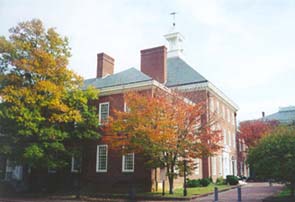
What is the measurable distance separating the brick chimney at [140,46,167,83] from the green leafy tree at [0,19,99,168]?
25.4 feet

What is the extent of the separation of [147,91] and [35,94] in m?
7.19

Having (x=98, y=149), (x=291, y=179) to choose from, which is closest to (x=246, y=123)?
(x=98, y=149)

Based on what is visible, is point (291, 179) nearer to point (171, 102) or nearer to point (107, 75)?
point (171, 102)

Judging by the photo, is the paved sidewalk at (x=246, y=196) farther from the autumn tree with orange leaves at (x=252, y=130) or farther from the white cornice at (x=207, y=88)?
the autumn tree with orange leaves at (x=252, y=130)

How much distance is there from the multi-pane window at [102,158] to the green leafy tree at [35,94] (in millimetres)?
3208

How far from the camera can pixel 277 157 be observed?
1588 centimetres

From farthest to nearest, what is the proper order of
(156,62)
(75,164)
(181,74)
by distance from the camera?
(181,74)
(156,62)
(75,164)

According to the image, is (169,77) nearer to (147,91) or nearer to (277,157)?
(147,91)

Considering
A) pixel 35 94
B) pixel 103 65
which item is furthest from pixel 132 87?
pixel 35 94

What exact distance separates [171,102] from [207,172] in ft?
37.9

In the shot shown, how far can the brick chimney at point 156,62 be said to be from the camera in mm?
26322

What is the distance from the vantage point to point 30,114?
18469 millimetres

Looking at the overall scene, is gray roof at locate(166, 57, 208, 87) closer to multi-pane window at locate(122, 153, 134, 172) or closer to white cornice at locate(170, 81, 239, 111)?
white cornice at locate(170, 81, 239, 111)

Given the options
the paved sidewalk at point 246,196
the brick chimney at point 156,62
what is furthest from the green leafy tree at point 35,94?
the paved sidewalk at point 246,196
